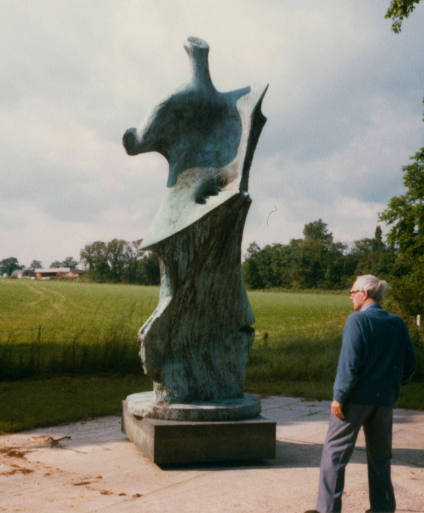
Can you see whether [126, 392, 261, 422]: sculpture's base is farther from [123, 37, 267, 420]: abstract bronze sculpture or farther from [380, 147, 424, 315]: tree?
[380, 147, 424, 315]: tree

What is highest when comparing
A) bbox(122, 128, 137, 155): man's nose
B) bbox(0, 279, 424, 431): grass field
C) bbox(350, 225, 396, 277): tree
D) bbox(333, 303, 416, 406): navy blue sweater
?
bbox(350, 225, 396, 277): tree

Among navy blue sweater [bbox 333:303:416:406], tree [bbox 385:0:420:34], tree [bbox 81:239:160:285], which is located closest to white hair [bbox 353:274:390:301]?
navy blue sweater [bbox 333:303:416:406]

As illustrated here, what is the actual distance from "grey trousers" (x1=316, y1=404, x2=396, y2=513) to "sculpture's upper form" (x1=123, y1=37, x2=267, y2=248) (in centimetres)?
270

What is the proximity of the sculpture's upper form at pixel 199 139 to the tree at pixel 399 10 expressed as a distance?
11.3 meters

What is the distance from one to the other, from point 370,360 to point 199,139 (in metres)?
3.21

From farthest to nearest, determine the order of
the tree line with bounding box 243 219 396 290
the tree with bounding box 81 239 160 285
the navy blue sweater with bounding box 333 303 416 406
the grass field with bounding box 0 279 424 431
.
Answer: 1. the tree line with bounding box 243 219 396 290
2. the tree with bounding box 81 239 160 285
3. the grass field with bounding box 0 279 424 431
4. the navy blue sweater with bounding box 333 303 416 406

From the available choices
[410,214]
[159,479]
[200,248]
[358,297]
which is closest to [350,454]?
[358,297]

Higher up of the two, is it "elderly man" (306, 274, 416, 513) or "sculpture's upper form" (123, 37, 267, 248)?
"sculpture's upper form" (123, 37, 267, 248)

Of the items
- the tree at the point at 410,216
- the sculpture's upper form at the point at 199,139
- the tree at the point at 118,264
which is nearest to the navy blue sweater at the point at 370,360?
the sculpture's upper form at the point at 199,139

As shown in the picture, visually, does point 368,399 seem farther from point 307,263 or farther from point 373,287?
point 307,263

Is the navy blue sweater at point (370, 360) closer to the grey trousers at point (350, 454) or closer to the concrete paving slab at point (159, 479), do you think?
the grey trousers at point (350, 454)

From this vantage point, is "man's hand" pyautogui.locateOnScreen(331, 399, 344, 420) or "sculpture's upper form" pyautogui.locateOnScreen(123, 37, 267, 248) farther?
"sculpture's upper form" pyautogui.locateOnScreen(123, 37, 267, 248)

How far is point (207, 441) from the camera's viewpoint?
18.0 ft

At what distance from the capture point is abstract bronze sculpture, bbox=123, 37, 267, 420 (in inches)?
230
